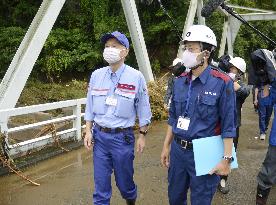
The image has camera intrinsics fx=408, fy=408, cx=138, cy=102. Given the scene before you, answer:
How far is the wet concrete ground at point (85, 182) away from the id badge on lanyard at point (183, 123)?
6.36 ft

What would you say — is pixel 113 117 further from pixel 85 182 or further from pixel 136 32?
pixel 136 32

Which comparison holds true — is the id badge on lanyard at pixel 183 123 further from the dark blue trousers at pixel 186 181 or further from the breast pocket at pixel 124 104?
the breast pocket at pixel 124 104


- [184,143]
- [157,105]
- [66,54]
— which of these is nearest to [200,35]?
[184,143]

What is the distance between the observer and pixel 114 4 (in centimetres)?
2066

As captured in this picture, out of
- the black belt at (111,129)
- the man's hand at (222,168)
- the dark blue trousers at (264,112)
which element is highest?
the black belt at (111,129)

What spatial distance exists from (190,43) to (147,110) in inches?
46.3

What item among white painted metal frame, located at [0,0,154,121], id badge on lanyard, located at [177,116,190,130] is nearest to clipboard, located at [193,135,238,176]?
id badge on lanyard, located at [177,116,190,130]

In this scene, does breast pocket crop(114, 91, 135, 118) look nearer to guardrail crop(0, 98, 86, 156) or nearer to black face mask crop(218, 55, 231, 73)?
black face mask crop(218, 55, 231, 73)

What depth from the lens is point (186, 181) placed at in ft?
12.2

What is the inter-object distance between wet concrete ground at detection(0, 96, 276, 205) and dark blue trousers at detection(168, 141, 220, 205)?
1.52 metres

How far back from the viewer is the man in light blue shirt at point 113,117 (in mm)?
4285

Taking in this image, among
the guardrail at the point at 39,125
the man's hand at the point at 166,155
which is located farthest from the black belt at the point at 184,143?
the guardrail at the point at 39,125

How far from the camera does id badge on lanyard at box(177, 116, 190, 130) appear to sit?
3.55 meters

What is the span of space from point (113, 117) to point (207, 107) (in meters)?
1.18
